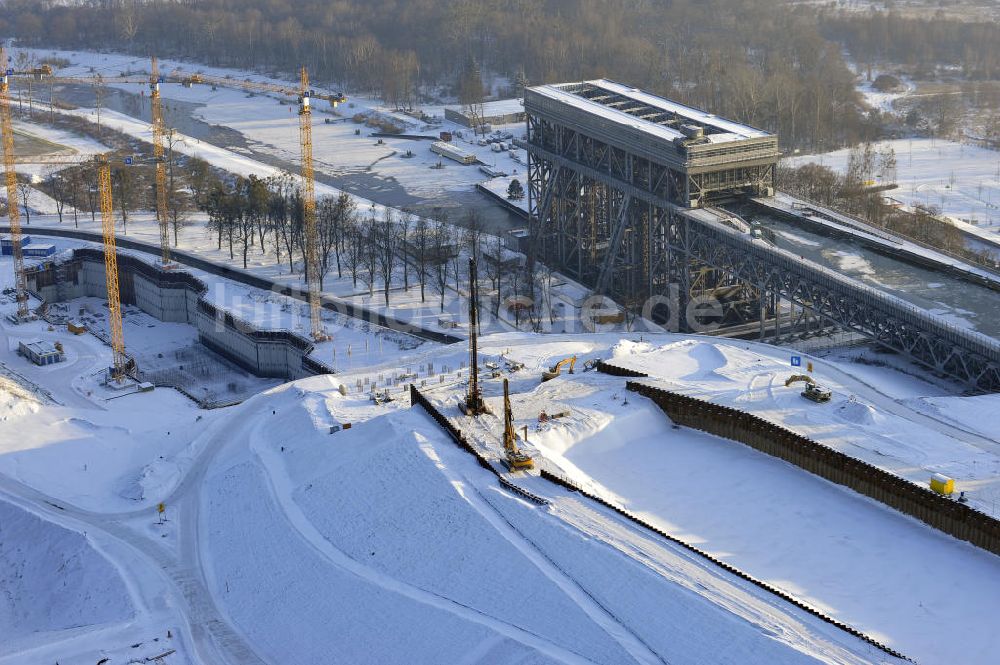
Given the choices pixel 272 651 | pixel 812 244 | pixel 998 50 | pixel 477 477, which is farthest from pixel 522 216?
pixel 998 50

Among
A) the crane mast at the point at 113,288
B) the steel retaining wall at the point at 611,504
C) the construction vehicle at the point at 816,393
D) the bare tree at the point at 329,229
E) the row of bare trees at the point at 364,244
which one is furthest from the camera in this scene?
the bare tree at the point at 329,229

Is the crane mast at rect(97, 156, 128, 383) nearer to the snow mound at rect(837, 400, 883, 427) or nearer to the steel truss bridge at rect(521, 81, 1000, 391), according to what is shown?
the steel truss bridge at rect(521, 81, 1000, 391)

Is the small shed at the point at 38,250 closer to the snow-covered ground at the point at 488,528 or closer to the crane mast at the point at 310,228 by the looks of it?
the crane mast at the point at 310,228

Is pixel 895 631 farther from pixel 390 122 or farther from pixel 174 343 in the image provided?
pixel 390 122

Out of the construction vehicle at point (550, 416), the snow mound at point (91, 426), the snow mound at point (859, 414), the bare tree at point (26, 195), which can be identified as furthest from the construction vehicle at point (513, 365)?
the bare tree at point (26, 195)

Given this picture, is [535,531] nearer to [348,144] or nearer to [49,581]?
[49,581]
